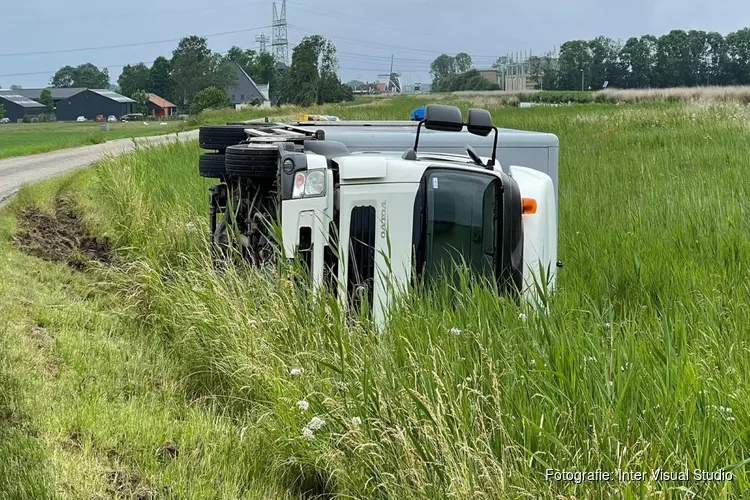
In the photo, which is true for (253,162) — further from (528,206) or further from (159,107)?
(159,107)

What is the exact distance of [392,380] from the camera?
421 cm

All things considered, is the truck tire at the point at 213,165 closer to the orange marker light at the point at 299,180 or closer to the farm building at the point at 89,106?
the orange marker light at the point at 299,180

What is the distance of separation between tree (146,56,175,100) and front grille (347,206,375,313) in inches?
4903

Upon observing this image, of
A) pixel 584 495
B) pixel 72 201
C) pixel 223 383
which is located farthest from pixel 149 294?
pixel 72 201

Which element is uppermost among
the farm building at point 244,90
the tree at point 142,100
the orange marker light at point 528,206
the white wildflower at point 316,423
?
the farm building at point 244,90

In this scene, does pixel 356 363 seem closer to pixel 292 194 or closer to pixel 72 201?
pixel 292 194

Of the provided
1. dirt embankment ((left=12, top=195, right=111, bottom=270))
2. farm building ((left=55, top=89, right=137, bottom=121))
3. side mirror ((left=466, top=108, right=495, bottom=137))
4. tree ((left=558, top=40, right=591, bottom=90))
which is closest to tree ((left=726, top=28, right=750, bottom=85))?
tree ((left=558, top=40, right=591, bottom=90))

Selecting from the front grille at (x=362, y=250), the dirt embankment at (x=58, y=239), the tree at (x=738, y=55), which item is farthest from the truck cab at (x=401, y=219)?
the tree at (x=738, y=55)

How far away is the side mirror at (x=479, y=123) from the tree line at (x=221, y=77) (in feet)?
251

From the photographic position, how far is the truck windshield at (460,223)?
6.10 m

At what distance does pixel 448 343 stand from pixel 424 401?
72 cm

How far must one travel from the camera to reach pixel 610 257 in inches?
297

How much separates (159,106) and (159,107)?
82 centimetres

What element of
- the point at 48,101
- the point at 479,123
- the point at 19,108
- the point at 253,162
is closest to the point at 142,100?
the point at 48,101
